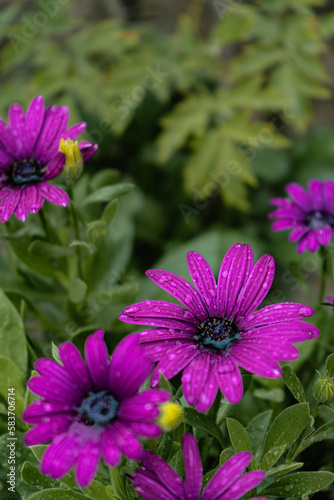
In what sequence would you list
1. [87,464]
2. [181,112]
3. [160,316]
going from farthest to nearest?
[181,112]
[160,316]
[87,464]

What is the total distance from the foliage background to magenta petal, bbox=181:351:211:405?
0.51 meters

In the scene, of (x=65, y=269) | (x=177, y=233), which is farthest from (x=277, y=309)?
(x=177, y=233)

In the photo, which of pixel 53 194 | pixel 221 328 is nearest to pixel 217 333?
pixel 221 328

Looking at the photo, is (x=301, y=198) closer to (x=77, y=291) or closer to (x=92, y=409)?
(x=77, y=291)

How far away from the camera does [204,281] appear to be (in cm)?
58

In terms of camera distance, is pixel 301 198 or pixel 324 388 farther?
pixel 301 198

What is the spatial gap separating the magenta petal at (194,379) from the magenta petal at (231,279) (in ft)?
0.26

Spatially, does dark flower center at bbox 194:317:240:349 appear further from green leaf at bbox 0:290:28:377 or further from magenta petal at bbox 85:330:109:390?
green leaf at bbox 0:290:28:377

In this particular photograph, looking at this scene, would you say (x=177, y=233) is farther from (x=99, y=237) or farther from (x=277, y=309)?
(x=277, y=309)

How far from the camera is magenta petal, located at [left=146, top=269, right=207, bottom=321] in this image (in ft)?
1.86

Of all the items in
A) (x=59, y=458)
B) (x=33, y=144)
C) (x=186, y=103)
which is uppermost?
(x=186, y=103)

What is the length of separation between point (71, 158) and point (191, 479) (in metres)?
0.36

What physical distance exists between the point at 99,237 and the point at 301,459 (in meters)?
0.38

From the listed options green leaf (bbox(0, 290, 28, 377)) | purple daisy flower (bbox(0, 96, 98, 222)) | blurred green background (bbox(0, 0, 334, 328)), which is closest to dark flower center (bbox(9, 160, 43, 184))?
purple daisy flower (bbox(0, 96, 98, 222))
